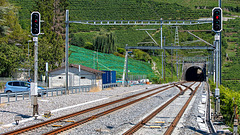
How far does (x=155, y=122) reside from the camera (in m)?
15.8

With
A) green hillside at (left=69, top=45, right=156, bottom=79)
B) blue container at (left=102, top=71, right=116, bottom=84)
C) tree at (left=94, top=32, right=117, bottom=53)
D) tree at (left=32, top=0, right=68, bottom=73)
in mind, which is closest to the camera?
blue container at (left=102, top=71, right=116, bottom=84)

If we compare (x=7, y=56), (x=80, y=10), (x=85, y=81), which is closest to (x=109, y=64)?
(x=7, y=56)

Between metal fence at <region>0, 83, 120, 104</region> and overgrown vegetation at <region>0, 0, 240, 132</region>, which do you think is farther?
overgrown vegetation at <region>0, 0, 240, 132</region>

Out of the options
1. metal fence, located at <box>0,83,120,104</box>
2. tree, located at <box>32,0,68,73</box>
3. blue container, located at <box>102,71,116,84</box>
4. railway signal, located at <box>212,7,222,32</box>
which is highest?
tree, located at <box>32,0,68,73</box>

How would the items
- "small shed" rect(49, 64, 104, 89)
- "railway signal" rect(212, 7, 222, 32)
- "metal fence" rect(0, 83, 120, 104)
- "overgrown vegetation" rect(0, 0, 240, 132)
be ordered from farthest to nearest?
"overgrown vegetation" rect(0, 0, 240, 132)
"small shed" rect(49, 64, 104, 89)
"metal fence" rect(0, 83, 120, 104)
"railway signal" rect(212, 7, 222, 32)

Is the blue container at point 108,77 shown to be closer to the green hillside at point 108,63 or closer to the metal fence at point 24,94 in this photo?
the metal fence at point 24,94

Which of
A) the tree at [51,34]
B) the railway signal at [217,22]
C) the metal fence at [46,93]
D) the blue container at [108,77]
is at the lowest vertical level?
the metal fence at [46,93]

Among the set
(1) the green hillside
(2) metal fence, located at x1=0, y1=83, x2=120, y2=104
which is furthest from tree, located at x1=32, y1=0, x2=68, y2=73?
(2) metal fence, located at x1=0, y1=83, x2=120, y2=104

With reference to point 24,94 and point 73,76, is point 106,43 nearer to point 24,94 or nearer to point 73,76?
point 73,76

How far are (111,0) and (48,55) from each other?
278 feet

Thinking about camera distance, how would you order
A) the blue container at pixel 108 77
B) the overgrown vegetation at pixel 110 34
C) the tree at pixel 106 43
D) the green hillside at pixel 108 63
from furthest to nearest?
the tree at pixel 106 43 < the green hillside at pixel 108 63 < the overgrown vegetation at pixel 110 34 < the blue container at pixel 108 77

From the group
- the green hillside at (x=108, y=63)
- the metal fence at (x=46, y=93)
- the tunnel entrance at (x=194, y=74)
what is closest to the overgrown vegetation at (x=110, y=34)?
the green hillside at (x=108, y=63)

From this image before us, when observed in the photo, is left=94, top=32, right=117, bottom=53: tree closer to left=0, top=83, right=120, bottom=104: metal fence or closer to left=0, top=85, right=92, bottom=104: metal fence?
left=0, top=83, right=120, bottom=104: metal fence

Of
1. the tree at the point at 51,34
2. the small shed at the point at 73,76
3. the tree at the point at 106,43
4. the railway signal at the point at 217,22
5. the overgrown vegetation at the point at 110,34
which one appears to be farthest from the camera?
the tree at the point at 106,43
